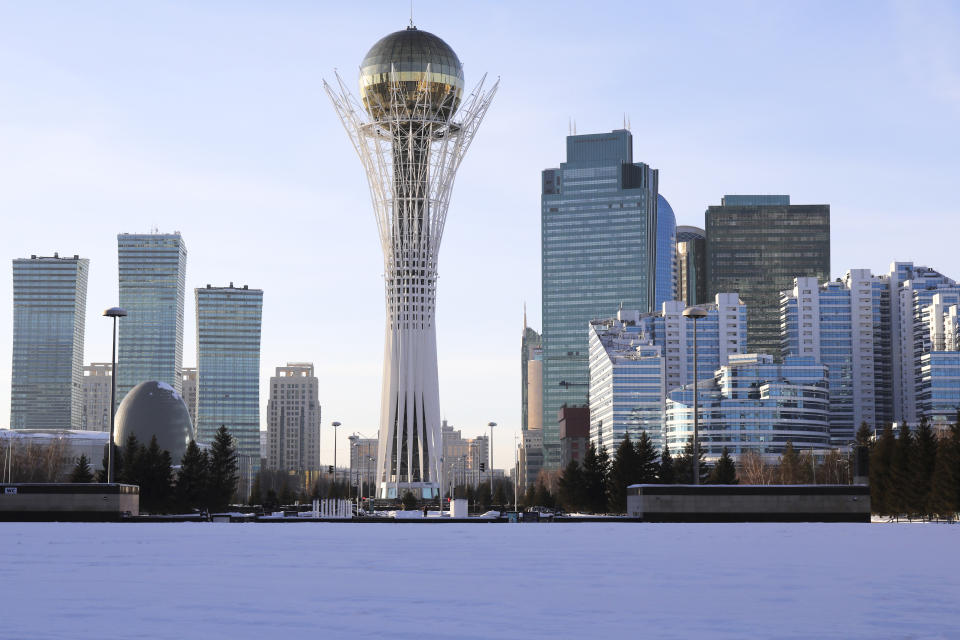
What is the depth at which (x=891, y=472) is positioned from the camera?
81062 millimetres

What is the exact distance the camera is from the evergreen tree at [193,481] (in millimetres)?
86125

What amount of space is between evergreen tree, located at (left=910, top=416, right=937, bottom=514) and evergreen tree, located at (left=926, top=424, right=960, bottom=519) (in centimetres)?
219

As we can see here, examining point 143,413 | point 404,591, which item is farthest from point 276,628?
point 143,413

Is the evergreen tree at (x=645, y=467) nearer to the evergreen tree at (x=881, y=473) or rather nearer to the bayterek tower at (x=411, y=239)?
the evergreen tree at (x=881, y=473)

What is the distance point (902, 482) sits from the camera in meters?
79.8

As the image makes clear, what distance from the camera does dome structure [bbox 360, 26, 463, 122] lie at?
141000 millimetres

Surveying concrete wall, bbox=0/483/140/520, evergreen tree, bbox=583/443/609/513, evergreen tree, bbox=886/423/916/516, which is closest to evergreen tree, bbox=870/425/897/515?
evergreen tree, bbox=886/423/916/516

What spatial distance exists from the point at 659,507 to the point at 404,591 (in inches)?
1622

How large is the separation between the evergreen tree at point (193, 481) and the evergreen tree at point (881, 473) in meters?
46.2

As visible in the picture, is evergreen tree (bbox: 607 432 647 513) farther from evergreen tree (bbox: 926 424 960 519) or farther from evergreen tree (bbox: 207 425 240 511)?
evergreen tree (bbox: 207 425 240 511)

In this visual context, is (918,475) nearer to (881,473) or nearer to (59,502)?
(881,473)

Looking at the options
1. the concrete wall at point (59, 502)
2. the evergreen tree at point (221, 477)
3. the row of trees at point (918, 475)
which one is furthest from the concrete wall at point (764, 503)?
the evergreen tree at point (221, 477)

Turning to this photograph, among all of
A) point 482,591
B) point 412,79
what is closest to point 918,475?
point 482,591

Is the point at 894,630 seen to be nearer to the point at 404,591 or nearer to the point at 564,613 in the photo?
the point at 564,613
